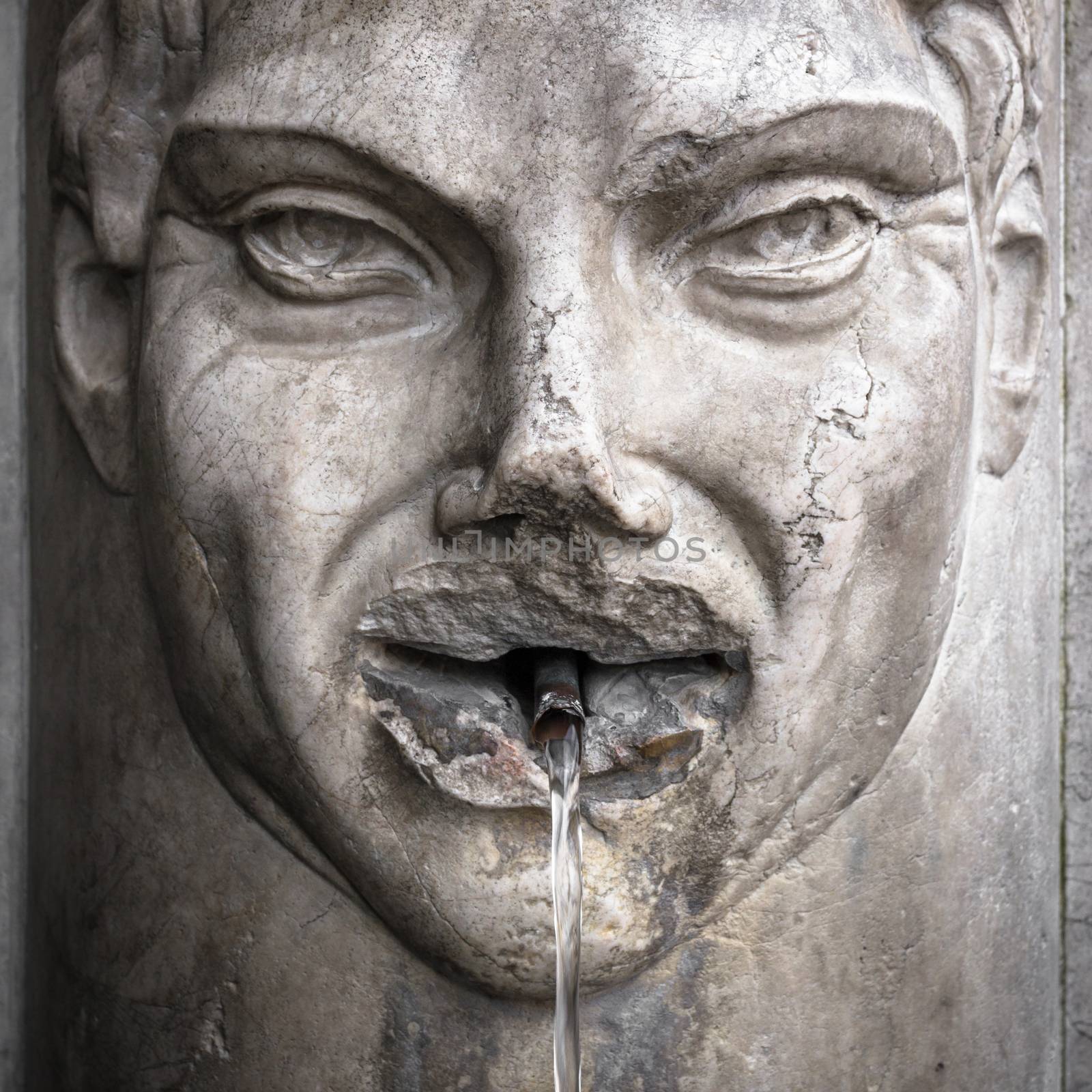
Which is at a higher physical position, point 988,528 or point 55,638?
point 988,528

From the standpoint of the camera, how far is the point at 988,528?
6.52 ft

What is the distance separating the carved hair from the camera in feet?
5.94

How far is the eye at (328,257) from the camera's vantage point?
1728mm

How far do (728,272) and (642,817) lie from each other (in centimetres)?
63

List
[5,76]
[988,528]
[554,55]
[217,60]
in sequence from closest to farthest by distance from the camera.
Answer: [554,55], [217,60], [988,528], [5,76]

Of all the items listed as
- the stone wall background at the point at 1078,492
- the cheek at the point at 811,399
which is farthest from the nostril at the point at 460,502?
the stone wall background at the point at 1078,492

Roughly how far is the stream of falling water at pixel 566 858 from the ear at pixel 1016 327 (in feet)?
2.36

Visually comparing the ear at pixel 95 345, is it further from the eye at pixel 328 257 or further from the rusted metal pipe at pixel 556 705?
the rusted metal pipe at pixel 556 705

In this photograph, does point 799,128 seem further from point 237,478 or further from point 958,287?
point 237,478

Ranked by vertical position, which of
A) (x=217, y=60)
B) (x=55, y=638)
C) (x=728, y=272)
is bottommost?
(x=55, y=638)

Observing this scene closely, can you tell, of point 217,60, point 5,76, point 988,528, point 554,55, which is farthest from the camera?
point 5,76

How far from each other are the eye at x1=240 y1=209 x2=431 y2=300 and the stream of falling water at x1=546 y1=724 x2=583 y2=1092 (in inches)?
22.2

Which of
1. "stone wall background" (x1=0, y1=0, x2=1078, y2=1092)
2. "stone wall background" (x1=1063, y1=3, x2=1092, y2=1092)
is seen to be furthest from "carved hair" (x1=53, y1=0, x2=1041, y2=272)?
"stone wall background" (x1=1063, y1=3, x2=1092, y2=1092)

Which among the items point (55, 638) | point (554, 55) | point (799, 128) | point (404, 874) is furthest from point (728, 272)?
point (55, 638)
